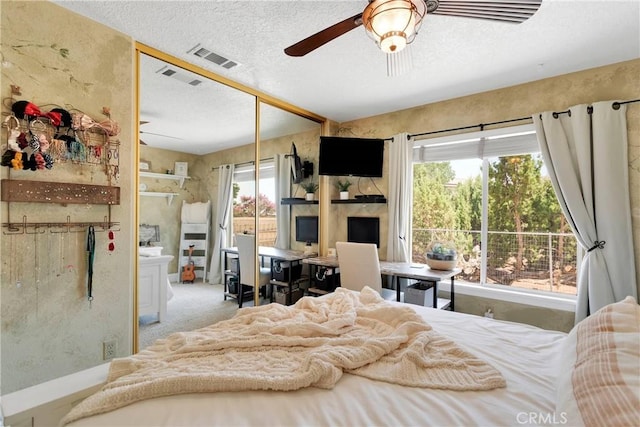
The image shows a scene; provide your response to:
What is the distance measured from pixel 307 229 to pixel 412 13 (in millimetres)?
2970

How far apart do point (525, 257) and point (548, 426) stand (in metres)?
2.78

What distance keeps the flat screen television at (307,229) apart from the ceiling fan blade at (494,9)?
2.81m

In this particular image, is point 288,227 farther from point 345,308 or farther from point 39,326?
point 39,326

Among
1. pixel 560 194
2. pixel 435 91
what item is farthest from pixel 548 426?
pixel 435 91

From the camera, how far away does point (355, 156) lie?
3.87 meters

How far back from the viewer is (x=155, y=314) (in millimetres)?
2471

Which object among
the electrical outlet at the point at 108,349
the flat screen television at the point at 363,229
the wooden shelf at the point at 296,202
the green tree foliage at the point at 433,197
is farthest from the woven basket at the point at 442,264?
the electrical outlet at the point at 108,349

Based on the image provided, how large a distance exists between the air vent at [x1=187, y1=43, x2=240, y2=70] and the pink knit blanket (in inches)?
82.2

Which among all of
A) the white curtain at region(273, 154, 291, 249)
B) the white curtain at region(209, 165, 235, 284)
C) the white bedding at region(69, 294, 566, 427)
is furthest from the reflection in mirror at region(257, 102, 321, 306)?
the white bedding at region(69, 294, 566, 427)

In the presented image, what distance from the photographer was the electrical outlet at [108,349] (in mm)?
2109

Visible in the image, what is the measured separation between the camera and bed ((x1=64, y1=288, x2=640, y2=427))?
0.84 m

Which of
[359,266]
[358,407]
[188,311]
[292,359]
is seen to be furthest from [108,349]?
[359,266]

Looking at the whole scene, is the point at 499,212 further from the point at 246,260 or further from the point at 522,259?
the point at 246,260

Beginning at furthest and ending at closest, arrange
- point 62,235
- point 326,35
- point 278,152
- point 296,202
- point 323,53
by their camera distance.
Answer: point 296,202, point 278,152, point 323,53, point 62,235, point 326,35
